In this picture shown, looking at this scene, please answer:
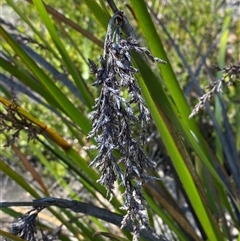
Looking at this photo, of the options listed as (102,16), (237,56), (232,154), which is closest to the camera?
(102,16)

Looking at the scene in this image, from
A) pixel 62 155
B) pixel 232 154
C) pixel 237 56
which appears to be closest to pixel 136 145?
pixel 62 155

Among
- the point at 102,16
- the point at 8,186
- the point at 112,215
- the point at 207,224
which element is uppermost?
the point at 8,186

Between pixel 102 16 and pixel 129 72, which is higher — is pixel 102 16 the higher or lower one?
the higher one

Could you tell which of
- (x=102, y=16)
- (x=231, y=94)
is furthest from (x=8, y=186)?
(x=102, y=16)

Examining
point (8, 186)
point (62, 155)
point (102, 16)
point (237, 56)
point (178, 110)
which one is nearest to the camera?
point (102, 16)

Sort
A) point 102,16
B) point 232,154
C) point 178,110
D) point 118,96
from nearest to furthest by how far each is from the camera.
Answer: point 118,96
point 102,16
point 178,110
point 232,154

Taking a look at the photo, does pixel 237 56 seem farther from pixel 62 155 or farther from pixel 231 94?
pixel 62 155

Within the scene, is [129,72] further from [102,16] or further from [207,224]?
[207,224]

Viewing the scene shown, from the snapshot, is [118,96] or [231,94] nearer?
[118,96]

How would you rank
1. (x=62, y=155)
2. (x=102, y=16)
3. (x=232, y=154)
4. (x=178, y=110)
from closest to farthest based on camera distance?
(x=102, y=16), (x=178, y=110), (x=62, y=155), (x=232, y=154)

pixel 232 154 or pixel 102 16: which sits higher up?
pixel 102 16
